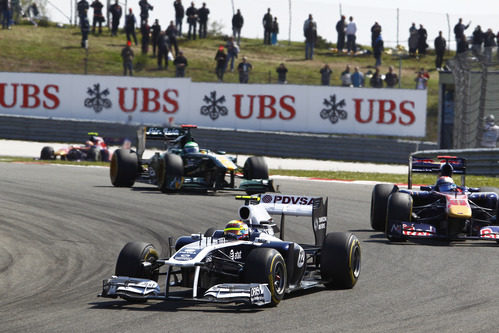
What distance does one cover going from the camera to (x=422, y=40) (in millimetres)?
44406

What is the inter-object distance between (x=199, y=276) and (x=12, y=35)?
129 ft

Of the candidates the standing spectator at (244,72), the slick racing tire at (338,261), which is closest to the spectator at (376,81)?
the standing spectator at (244,72)

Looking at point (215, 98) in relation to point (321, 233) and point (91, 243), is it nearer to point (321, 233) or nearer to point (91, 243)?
point (91, 243)

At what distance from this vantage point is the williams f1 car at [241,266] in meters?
9.52

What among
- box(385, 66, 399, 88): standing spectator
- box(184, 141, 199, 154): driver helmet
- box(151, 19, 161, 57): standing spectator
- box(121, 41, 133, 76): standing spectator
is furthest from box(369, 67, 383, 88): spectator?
box(184, 141, 199, 154): driver helmet

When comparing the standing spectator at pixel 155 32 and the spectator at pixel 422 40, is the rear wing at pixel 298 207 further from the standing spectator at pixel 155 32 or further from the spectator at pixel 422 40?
the spectator at pixel 422 40

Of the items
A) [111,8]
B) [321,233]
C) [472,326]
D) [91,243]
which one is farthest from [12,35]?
[472,326]

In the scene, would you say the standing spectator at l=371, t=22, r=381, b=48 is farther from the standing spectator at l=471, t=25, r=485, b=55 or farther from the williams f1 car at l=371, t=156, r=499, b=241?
the williams f1 car at l=371, t=156, r=499, b=241

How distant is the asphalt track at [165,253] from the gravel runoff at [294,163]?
1063 centimetres

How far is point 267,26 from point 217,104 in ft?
35.2

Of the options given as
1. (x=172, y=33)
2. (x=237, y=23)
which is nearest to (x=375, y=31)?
(x=237, y=23)

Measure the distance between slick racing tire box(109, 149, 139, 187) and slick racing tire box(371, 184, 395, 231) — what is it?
7993 millimetres

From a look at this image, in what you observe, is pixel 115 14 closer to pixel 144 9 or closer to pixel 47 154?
pixel 144 9

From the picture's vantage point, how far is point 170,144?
22953 millimetres
